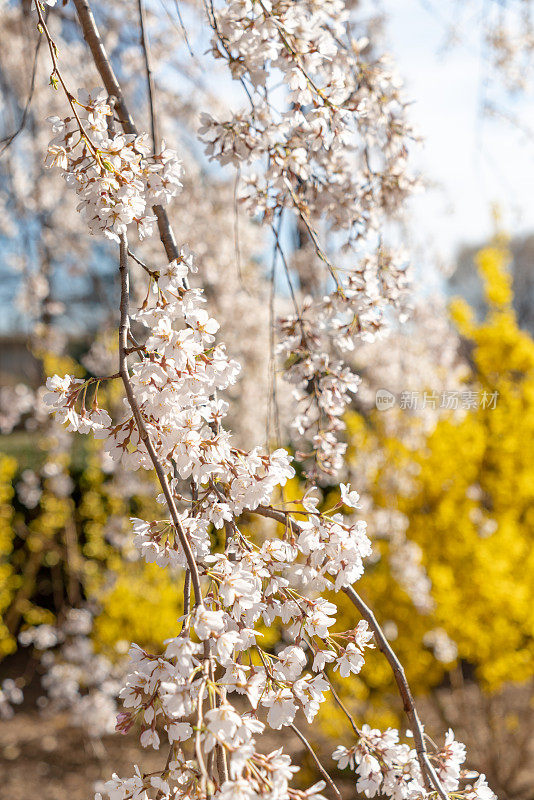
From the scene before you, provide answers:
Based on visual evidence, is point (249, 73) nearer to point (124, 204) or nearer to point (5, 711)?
point (124, 204)

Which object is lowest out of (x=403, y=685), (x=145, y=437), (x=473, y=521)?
(x=473, y=521)

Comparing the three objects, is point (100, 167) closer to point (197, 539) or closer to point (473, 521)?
point (197, 539)

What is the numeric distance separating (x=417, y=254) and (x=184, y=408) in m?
3.19

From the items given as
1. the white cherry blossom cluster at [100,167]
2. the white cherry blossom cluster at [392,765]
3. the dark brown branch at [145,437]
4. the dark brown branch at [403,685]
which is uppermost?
the white cherry blossom cluster at [100,167]

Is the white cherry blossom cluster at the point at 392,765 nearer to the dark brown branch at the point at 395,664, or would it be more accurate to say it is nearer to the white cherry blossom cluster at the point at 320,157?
the dark brown branch at the point at 395,664

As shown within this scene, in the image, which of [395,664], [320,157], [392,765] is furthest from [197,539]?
[320,157]

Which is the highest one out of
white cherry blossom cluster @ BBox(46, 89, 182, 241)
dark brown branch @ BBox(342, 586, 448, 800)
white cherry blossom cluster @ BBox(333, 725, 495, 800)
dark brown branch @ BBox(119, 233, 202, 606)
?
white cherry blossom cluster @ BBox(46, 89, 182, 241)

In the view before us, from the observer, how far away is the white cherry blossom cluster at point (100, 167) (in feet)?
2.58

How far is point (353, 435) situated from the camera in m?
3.72

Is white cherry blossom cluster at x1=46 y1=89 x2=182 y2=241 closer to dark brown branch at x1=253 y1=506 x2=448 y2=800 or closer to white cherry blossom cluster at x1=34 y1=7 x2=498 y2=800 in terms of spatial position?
white cherry blossom cluster at x1=34 y1=7 x2=498 y2=800

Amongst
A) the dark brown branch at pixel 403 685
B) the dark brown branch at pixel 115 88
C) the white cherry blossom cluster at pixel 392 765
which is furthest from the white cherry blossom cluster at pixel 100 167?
the white cherry blossom cluster at pixel 392 765

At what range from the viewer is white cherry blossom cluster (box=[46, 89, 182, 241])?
30.9 inches

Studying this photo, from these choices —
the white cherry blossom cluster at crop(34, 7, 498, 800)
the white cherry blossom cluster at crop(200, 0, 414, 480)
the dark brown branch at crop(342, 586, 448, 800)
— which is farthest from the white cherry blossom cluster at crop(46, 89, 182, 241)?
the dark brown branch at crop(342, 586, 448, 800)

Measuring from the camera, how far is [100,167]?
0.78 meters
